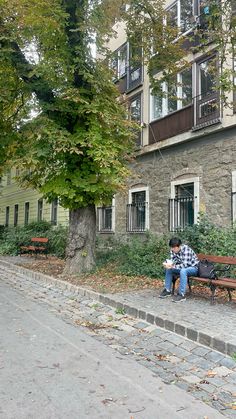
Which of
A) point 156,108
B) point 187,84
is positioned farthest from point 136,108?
point 187,84

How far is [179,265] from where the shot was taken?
830 centimetres

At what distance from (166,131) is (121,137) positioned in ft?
17.3

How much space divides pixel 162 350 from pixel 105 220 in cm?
1532

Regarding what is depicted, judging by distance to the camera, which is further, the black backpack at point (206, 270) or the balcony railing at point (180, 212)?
the balcony railing at point (180, 212)

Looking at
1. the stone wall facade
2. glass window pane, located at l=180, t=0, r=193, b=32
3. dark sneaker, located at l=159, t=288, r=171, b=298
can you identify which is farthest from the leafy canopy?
glass window pane, located at l=180, t=0, r=193, b=32

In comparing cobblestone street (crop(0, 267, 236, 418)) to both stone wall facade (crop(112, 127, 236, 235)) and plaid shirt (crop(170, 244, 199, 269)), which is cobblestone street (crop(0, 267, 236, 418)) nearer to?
plaid shirt (crop(170, 244, 199, 269))

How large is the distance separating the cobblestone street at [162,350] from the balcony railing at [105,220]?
11412mm

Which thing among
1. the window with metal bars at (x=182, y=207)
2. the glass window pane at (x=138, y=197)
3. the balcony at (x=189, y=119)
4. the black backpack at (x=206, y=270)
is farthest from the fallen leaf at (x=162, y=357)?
the glass window pane at (x=138, y=197)

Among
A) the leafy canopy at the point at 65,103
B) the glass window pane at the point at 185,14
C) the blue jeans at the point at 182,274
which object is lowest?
the blue jeans at the point at 182,274

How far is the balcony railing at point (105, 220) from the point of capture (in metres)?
20.3

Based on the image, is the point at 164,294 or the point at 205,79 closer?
the point at 164,294

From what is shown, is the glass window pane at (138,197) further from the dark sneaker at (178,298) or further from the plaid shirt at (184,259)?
the dark sneaker at (178,298)

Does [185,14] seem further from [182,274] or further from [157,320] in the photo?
[157,320]

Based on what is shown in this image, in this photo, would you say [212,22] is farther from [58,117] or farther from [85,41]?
[58,117]
